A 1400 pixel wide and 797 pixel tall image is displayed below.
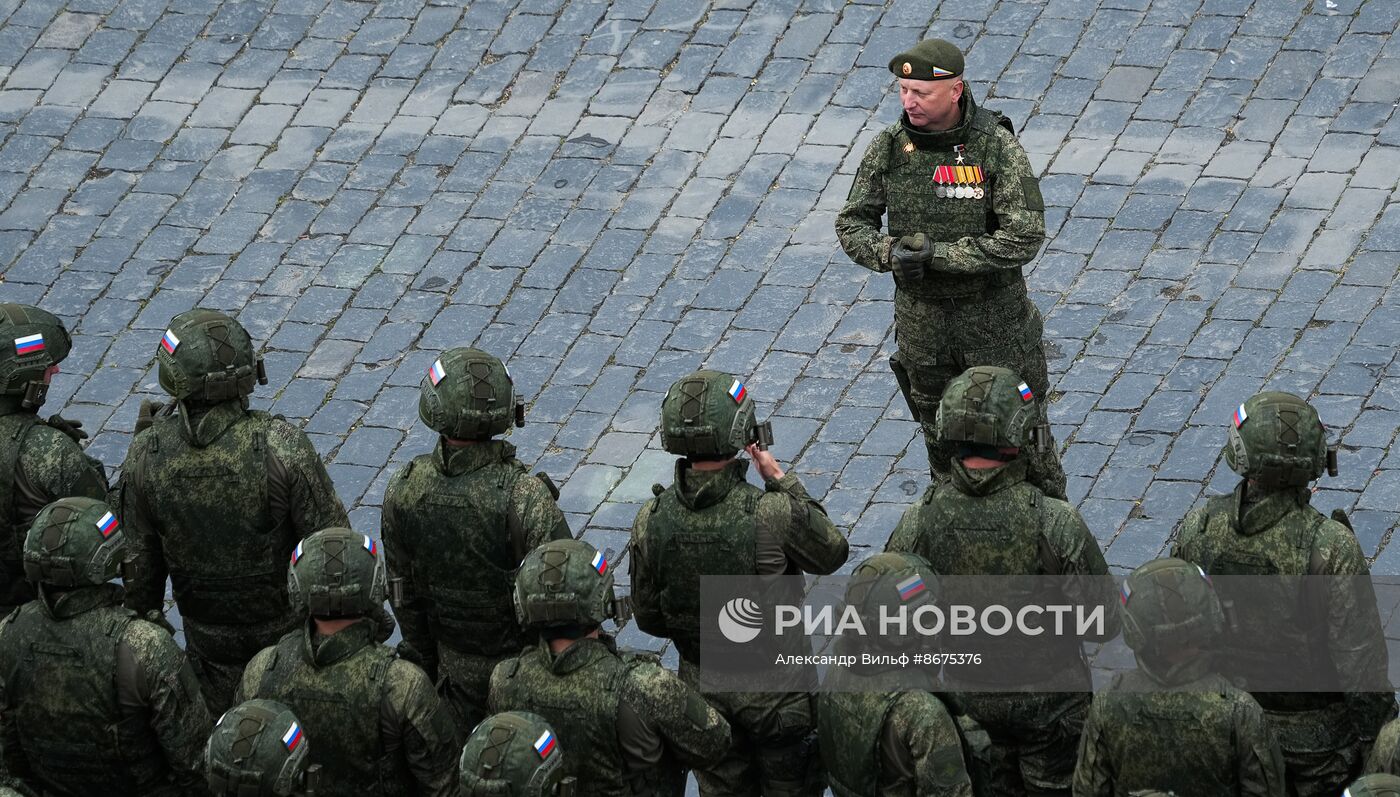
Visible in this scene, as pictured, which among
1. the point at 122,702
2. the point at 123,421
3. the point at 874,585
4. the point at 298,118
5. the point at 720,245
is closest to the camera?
the point at 874,585

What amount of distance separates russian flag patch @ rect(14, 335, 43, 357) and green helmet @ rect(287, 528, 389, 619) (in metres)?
2.20

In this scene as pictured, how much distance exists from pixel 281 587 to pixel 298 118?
625cm

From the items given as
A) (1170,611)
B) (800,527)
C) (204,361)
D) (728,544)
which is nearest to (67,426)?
(204,361)

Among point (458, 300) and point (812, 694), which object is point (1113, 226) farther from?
point (812, 694)

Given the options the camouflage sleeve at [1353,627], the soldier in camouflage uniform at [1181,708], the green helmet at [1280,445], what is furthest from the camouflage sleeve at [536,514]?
the camouflage sleeve at [1353,627]

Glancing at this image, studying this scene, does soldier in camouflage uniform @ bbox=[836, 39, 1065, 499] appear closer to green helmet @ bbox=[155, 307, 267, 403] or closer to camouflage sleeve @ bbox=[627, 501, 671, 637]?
camouflage sleeve @ bbox=[627, 501, 671, 637]

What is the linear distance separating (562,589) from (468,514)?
4.37 ft

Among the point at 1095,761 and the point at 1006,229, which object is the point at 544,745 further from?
the point at 1006,229

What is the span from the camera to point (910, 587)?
8055mm

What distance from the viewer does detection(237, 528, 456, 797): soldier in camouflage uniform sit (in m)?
8.25

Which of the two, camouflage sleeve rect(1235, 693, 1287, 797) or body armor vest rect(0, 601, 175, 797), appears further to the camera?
body armor vest rect(0, 601, 175, 797)

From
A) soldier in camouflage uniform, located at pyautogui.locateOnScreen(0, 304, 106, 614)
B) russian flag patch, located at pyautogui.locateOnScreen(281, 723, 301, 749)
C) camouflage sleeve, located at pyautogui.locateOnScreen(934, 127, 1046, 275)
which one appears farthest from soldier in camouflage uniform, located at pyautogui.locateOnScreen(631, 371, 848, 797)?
soldier in camouflage uniform, located at pyautogui.locateOnScreen(0, 304, 106, 614)

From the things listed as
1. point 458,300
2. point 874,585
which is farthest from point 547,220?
point 874,585

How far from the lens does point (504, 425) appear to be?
941 centimetres
